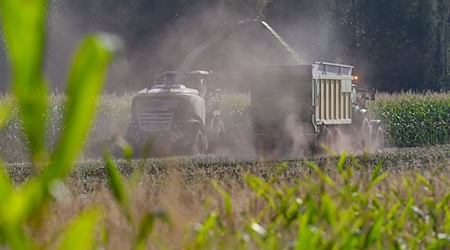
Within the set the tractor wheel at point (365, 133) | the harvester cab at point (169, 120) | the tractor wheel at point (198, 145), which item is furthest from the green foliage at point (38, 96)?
the tractor wheel at point (365, 133)

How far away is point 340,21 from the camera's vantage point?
227ft

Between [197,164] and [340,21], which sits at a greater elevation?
[340,21]

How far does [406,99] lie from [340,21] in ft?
87.5

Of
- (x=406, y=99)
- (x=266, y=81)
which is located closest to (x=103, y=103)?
(x=266, y=81)

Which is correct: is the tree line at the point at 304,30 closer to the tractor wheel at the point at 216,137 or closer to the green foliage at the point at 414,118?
the green foliage at the point at 414,118

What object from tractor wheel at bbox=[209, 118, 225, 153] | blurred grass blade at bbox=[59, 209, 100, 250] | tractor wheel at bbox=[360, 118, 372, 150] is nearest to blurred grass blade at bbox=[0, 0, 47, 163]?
blurred grass blade at bbox=[59, 209, 100, 250]

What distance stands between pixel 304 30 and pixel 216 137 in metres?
36.3

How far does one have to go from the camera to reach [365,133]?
1275 inches

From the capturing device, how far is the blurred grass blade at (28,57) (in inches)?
66.6

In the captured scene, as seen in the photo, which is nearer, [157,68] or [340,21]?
[157,68]

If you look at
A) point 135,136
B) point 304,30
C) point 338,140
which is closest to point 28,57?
point 135,136

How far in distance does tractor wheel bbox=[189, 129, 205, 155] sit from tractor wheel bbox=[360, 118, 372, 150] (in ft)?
15.8

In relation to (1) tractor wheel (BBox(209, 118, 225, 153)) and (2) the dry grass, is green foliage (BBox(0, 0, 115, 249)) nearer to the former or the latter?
(2) the dry grass

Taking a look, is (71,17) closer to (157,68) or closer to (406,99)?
(157,68)
